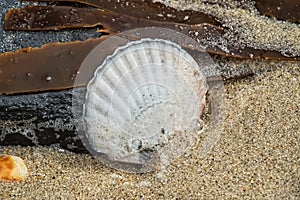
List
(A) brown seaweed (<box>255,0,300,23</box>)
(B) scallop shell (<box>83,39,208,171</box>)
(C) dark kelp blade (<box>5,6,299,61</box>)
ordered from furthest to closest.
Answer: (A) brown seaweed (<box>255,0,300,23</box>) < (C) dark kelp blade (<box>5,6,299,61</box>) < (B) scallop shell (<box>83,39,208,171</box>)

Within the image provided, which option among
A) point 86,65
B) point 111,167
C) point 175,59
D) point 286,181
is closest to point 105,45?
point 86,65

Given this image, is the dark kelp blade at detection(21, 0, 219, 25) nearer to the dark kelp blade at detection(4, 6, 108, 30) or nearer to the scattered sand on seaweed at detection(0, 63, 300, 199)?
the dark kelp blade at detection(4, 6, 108, 30)

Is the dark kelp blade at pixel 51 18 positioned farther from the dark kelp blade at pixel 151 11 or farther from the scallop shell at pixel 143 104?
the scallop shell at pixel 143 104

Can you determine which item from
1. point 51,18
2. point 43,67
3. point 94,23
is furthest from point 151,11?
point 43,67

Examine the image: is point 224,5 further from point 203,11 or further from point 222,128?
point 222,128

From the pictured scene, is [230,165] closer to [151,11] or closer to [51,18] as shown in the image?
[151,11]

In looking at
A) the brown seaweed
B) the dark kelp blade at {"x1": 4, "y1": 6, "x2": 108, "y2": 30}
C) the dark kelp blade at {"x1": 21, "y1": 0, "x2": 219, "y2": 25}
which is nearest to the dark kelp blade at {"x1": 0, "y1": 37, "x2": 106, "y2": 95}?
the dark kelp blade at {"x1": 4, "y1": 6, "x2": 108, "y2": 30}

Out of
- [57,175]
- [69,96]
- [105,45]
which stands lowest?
[57,175]
